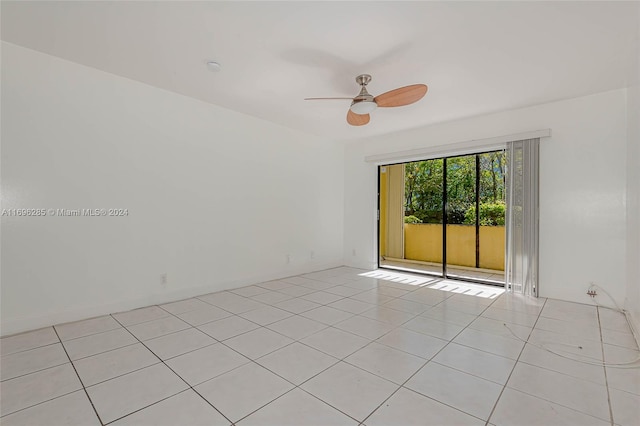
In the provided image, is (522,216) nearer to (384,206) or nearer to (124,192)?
(384,206)

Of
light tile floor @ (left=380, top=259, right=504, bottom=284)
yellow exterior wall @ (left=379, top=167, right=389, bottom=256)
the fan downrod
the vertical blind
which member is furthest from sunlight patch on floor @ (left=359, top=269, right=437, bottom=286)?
the fan downrod

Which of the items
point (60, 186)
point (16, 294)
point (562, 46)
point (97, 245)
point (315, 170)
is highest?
point (562, 46)

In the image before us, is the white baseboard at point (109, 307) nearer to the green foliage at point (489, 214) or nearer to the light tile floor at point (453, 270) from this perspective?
the light tile floor at point (453, 270)

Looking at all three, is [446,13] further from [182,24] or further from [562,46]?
[182,24]

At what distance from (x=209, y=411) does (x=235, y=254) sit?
2.74 metres

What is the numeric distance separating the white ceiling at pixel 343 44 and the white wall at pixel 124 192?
371 millimetres

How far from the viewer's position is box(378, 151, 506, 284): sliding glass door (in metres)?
4.94

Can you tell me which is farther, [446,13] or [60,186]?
[60,186]

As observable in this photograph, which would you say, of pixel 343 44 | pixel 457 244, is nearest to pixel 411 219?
pixel 457 244

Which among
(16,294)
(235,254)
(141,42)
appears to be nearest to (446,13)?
(141,42)

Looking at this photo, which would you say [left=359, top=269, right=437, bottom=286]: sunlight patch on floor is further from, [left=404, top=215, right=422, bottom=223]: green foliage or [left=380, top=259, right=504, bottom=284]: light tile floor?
[left=404, top=215, right=422, bottom=223]: green foliage

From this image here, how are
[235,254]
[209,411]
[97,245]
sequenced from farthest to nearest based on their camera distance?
[235,254], [97,245], [209,411]

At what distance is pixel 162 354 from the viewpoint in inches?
87.3

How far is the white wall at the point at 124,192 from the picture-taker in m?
2.63
